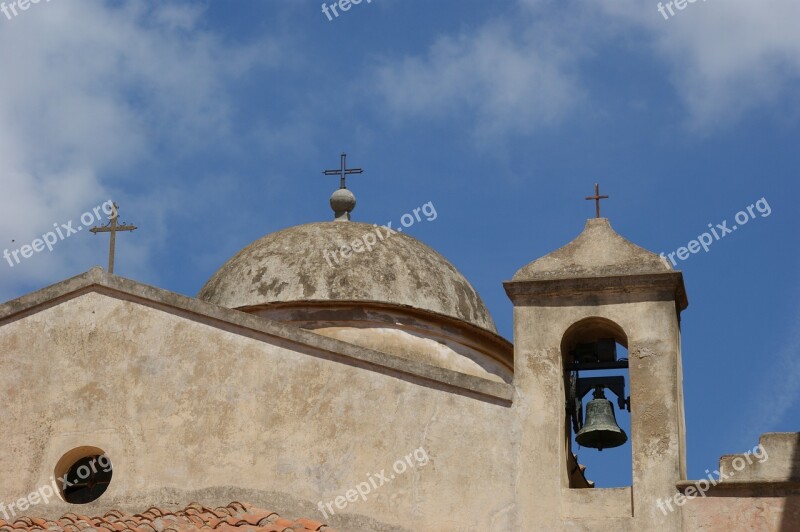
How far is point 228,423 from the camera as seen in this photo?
12.8 metres

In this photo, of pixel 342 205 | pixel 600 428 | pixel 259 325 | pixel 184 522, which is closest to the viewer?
pixel 184 522

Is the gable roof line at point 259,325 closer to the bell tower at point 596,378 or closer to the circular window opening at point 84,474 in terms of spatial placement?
the bell tower at point 596,378

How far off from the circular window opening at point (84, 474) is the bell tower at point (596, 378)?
3.42m

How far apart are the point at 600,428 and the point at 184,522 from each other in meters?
3.33

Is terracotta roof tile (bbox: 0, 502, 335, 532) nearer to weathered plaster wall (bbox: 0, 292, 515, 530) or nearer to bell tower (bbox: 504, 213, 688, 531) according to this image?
weathered plaster wall (bbox: 0, 292, 515, 530)

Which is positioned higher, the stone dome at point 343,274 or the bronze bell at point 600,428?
the stone dome at point 343,274

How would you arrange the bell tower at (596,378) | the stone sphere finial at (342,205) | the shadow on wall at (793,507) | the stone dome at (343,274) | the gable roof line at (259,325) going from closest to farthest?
1. the shadow on wall at (793,507)
2. the bell tower at (596,378)
3. the gable roof line at (259,325)
4. the stone dome at (343,274)
5. the stone sphere finial at (342,205)

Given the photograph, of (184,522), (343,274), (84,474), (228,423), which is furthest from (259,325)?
(343,274)

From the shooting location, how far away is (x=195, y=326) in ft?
43.2

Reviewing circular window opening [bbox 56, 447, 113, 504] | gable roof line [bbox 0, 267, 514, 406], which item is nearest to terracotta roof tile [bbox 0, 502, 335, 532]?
circular window opening [bbox 56, 447, 113, 504]

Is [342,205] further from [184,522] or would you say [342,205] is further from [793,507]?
[793,507]

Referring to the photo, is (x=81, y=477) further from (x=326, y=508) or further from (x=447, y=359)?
(x=447, y=359)

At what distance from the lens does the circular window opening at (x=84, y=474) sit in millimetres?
12961

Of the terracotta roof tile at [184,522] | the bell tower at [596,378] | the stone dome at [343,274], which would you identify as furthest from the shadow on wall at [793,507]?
the stone dome at [343,274]
